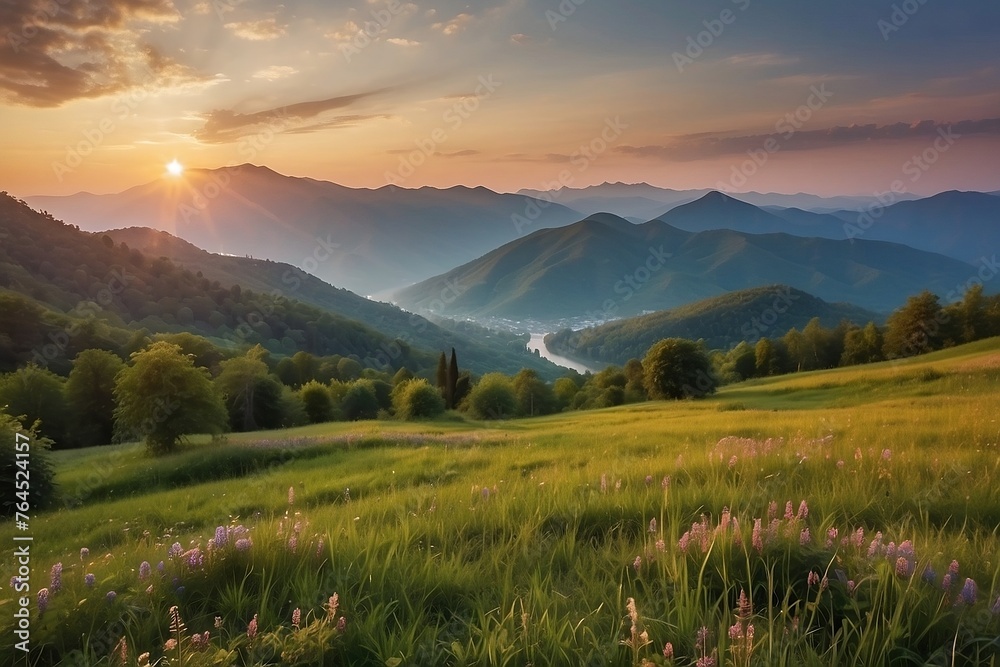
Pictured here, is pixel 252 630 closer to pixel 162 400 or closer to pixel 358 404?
pixel 162 400

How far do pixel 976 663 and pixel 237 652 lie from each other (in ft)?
10.8

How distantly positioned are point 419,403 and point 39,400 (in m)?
41.4

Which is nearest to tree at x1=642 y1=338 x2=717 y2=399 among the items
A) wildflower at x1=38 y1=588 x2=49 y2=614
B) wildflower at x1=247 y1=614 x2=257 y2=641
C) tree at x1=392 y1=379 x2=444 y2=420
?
tree at x1=392 y1=379 x2=444 y2=420

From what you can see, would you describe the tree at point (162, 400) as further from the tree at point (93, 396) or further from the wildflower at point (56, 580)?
the wildflower at point (56, 580)

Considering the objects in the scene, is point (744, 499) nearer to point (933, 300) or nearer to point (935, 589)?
point (935, 589)

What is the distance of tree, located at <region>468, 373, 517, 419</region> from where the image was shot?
273 ft

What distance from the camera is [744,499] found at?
14.9 ft

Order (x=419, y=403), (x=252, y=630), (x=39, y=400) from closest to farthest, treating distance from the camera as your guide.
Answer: (x=252, y=630)
(x=39, y=400)
(x=419, y=403)

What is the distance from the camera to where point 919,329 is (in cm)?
7762

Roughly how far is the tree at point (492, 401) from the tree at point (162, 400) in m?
52.5

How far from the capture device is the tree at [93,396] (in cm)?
5647

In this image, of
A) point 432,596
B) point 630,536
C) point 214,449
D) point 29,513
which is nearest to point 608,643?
point 432,596

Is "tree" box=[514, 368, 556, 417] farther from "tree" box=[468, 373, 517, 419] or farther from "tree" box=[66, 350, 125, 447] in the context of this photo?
"tree" box=[66, 350, 125, 447]

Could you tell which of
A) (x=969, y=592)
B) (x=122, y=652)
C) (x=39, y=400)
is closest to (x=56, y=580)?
(x=122, y=652)
